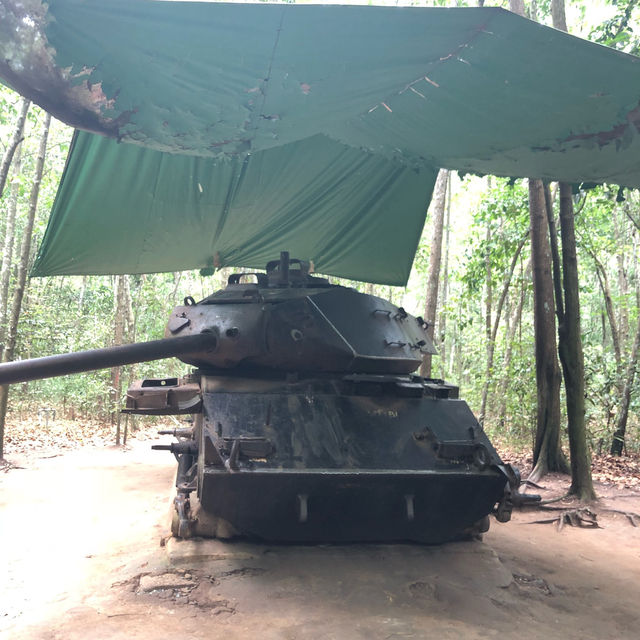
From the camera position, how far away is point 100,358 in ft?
12.8

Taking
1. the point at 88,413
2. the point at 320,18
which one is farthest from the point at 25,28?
the point at 88,413

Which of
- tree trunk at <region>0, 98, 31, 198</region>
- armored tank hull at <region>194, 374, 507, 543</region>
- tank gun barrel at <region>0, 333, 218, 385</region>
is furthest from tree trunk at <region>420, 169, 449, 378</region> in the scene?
tree trunk at <region>0, 98, 31, 198</region>

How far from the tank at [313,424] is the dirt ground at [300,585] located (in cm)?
22

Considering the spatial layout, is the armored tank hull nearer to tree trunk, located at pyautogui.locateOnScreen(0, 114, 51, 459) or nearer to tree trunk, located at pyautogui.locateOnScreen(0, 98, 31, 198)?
tree trunk, located at pyautogui.locateOnScreen(0, 98, 31, 198)

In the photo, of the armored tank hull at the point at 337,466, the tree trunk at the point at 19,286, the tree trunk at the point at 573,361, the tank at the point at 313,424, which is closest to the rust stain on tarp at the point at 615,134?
the tank at the point at 313,424

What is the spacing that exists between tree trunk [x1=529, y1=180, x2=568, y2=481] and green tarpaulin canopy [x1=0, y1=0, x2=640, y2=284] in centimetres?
319

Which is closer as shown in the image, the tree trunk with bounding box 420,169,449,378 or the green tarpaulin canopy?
the green tarpaulin canopy

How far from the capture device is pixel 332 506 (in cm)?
398

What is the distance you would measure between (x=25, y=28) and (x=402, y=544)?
13.6ft

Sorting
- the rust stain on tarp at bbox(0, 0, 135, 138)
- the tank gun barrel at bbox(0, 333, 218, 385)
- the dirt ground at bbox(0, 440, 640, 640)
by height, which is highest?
the rust stain on tarp at bbox(0, 0, 135, 138)

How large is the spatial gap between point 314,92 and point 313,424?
2.20 m

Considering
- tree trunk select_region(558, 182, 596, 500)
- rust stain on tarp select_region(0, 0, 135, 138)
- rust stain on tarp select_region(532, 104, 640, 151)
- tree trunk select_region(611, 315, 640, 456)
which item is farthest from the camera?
tree trunk select_region(611, 315, 640, 456)


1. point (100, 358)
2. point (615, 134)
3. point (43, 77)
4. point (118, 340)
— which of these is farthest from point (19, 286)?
point (615, 134)

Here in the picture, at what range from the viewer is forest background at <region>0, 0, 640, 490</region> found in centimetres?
885
